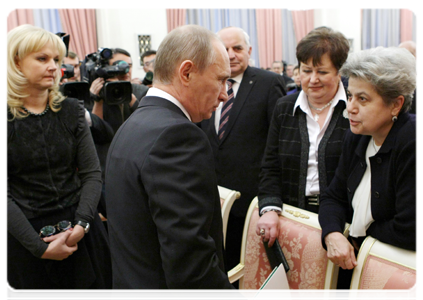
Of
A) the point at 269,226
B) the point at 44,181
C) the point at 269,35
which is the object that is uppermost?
the point at 269,35

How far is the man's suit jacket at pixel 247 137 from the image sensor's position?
6.76 feet

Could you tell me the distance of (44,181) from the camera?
1530mm

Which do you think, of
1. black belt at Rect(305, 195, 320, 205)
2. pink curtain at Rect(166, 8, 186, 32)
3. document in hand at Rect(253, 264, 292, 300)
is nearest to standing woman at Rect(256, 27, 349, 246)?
black belt at Rect(305, 195, 320, 205)

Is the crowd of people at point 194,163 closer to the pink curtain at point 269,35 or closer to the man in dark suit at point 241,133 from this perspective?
the man in dark suit at point 241,133

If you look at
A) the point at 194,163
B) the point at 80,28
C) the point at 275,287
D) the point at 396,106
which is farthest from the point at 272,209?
the point at 80,28

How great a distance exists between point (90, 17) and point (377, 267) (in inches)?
277

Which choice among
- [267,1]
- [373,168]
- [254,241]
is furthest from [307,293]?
[267,1]

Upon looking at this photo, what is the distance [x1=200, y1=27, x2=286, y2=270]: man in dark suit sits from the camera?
2062mm

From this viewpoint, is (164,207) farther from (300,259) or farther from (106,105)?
(106,105)

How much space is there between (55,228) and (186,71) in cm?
100

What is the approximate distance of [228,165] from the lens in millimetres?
2096

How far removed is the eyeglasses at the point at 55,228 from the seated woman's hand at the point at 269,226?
79 cm

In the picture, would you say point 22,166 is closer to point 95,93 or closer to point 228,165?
point 95,93

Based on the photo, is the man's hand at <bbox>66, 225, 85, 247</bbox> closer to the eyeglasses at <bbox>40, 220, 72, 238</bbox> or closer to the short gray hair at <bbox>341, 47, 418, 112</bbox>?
the eyeglasses at <bbox>40, 220, 72, 238</bbox>
